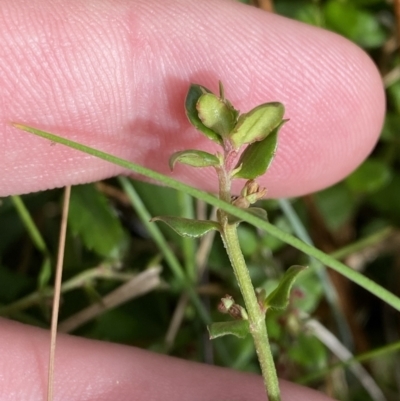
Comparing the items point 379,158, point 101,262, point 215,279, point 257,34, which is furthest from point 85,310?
point 379,158

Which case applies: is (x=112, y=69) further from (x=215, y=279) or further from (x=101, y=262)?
(x=215, y=279)

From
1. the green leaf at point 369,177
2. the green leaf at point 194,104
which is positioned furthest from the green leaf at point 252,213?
the green leaf at point 369,177

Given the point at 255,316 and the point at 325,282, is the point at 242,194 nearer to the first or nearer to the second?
the point at 255,316

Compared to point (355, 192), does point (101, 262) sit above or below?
below

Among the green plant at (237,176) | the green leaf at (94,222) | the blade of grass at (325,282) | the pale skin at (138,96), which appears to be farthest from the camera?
the blade of grass at (325,282)

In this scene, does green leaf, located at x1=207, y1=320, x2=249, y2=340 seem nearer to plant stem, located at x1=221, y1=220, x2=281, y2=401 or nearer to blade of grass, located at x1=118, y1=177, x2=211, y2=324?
plant stem, located at x1=221, y1=220, x2=281, y2=401

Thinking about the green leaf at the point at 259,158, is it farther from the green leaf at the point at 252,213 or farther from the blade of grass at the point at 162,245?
the blade of grass at the point at 162,245
